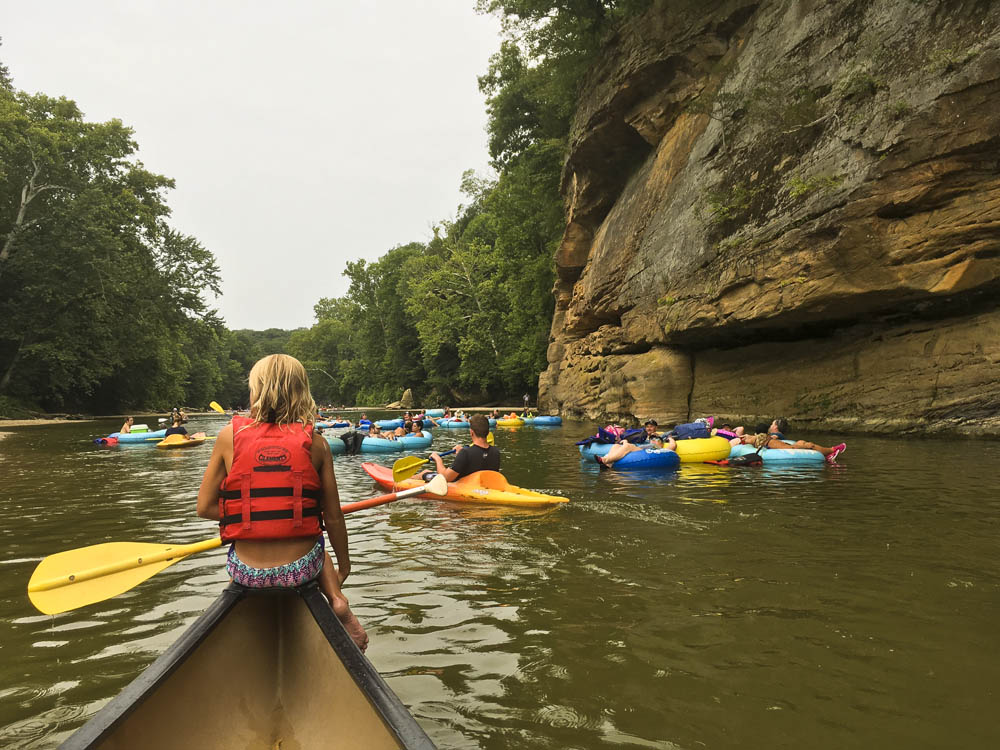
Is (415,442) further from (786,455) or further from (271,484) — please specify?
(271,484)

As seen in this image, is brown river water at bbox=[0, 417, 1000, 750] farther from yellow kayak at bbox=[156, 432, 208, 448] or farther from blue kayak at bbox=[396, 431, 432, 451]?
yellow kayak at bbox=[156, 432, 208, 448]

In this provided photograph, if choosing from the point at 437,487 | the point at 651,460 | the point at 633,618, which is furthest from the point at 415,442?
the point at 633,618

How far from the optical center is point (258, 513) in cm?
238

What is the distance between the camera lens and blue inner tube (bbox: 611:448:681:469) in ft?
32.8

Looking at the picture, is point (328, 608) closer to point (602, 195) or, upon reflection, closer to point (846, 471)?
point (846, 471)

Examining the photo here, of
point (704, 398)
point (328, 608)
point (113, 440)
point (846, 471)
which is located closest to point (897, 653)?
point (328, 608)

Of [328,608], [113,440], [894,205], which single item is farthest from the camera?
[113,440]

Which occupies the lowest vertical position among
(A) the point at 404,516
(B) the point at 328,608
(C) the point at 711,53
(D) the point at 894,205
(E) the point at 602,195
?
(A) the point at 404,516

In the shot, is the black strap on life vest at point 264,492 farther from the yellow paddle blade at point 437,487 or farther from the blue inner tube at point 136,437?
the blue inner tube at point 136,437

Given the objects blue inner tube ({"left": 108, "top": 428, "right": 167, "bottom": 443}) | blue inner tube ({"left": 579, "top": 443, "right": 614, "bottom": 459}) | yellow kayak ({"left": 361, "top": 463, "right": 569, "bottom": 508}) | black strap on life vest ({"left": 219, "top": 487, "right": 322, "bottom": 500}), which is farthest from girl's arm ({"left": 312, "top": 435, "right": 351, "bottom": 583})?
blue inner tube ({"left": 108, "top": 428, "right": 167, "bottom": 443})

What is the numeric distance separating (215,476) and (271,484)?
247 millimetres

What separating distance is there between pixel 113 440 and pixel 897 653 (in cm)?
1868

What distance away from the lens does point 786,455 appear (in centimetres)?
1020

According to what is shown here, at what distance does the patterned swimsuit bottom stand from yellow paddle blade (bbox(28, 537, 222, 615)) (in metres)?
0.44
